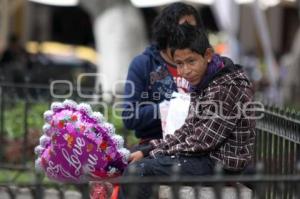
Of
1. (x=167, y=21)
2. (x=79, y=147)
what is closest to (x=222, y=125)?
(x=79, y=147)

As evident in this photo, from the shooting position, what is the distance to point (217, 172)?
395 cm

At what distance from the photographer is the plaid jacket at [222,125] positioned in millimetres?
5152

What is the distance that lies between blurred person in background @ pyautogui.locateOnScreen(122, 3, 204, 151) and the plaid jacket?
2.78 ft

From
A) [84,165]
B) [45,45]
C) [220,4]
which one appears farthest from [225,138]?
[45,45]

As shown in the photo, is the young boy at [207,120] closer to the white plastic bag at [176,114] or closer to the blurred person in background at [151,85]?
the white plastic bag at [176,114]

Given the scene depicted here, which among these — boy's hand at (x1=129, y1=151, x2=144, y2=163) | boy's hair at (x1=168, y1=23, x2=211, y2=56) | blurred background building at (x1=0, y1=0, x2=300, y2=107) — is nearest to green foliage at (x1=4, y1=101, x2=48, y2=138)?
blurred background building at (x1=0, y1=0, x2=300, y2=107)

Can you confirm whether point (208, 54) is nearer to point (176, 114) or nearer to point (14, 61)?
point (176, 114)

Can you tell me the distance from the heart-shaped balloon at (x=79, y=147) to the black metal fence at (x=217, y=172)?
0.16 metres

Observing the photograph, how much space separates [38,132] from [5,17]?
7695mm

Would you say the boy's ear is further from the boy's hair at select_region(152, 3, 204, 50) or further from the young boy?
the boy's hair at select_region(152, 3, 204, 50)

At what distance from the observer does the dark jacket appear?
621 cm

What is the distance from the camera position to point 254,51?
1212 inches

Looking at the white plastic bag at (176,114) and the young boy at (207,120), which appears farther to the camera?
the white plastic bag at (176,114)

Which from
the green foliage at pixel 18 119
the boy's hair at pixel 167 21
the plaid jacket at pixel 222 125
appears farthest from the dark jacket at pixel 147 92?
the green foliage at pixel 18 119
